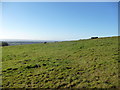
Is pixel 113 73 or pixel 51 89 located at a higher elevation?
pixel 113 73

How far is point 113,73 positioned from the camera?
500 centimetres

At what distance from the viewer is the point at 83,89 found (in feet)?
12.8

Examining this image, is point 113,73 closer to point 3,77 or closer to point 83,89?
point 83,89

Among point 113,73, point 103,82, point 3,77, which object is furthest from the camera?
point 3,77

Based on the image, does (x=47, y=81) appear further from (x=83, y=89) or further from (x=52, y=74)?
(x=83, y=89)

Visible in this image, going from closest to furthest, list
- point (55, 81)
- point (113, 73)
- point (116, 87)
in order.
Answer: point (116, 87)
point (55, 81)
point (113, 73)

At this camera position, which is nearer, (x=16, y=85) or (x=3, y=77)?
(x=16, y=85)

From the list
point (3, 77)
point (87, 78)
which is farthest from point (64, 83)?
point (3, 77)

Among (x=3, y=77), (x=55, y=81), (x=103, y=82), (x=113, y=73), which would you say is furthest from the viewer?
(x=3, y=77)

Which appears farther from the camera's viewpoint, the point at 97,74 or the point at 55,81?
the point at 97,74

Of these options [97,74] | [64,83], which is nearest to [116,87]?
[97,74]

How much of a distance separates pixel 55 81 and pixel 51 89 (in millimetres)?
599

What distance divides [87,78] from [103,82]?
75 cm

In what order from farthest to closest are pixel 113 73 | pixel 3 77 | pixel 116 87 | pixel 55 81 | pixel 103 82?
pixel 3 77 → pixel 113 73 → pixel 55 81 → pixel 103 82 → pixel 116 87
